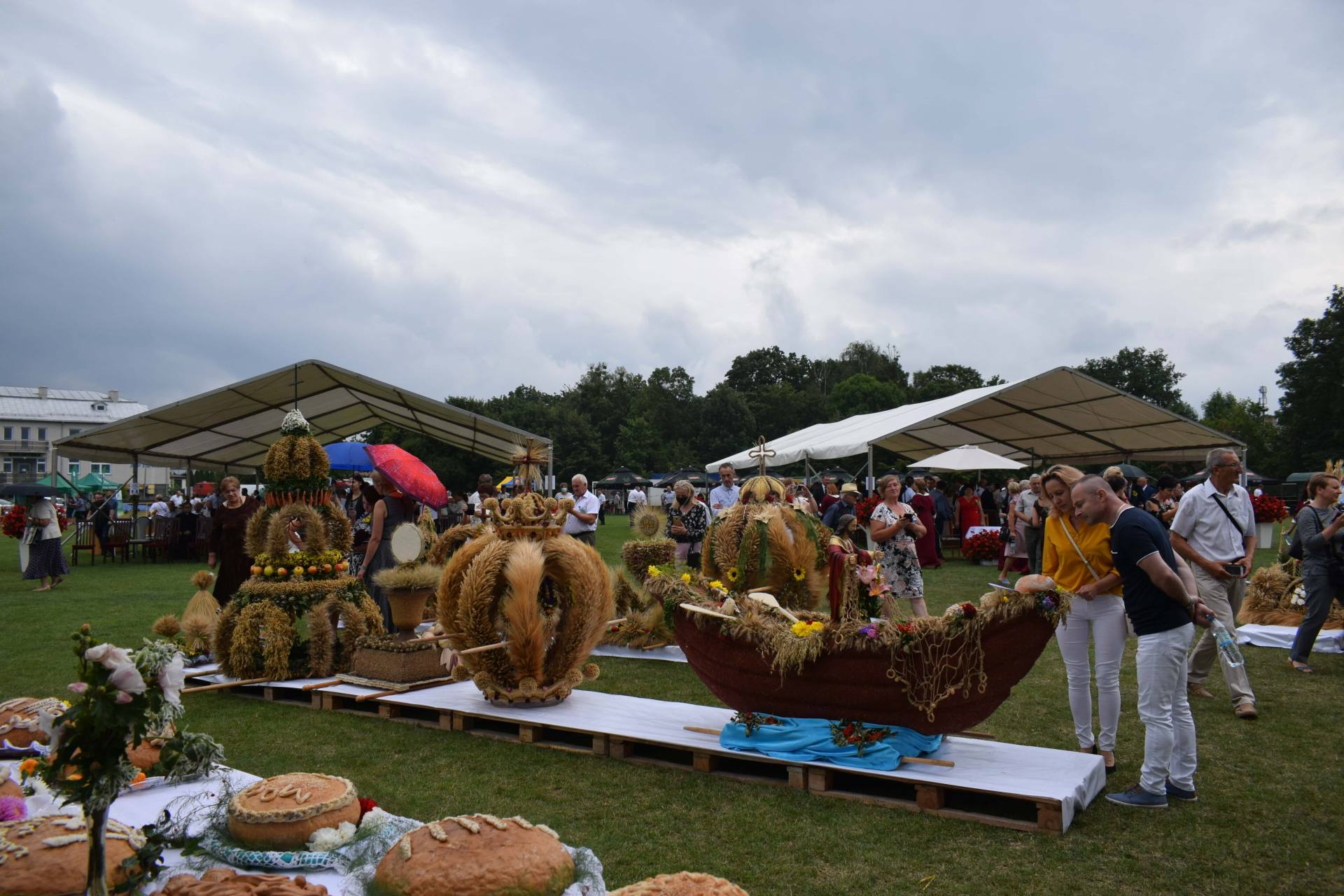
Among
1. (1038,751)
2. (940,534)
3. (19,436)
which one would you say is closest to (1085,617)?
(1038,751)

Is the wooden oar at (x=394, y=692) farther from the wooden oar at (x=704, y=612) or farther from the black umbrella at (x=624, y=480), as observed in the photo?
the black umbrella at (x=624, y=480)

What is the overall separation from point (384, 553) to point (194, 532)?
1399 centimetres

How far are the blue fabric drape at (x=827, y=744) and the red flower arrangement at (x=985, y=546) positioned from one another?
1400 cm

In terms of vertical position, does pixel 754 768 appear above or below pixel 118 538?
below

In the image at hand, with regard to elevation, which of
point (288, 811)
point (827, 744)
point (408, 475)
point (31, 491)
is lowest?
point (827, 744)

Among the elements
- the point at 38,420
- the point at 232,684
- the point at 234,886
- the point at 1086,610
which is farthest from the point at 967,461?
the point at 38,420

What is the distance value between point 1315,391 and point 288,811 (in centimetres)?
5436

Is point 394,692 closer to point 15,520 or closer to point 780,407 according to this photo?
point 15,520

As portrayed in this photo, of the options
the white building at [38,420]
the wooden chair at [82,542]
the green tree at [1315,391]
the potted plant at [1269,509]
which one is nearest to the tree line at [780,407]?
the green tree at [1315,391]

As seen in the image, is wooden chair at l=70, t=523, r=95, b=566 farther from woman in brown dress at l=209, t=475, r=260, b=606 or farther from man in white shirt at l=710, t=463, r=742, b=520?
man in white shirt at l=710, t=463, r=742, b=520

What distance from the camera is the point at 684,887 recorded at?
90.7 inches

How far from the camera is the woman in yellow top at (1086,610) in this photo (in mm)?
5145

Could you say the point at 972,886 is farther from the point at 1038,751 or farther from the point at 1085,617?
the point at 1085,617

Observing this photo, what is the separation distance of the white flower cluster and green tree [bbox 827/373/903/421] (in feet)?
213
